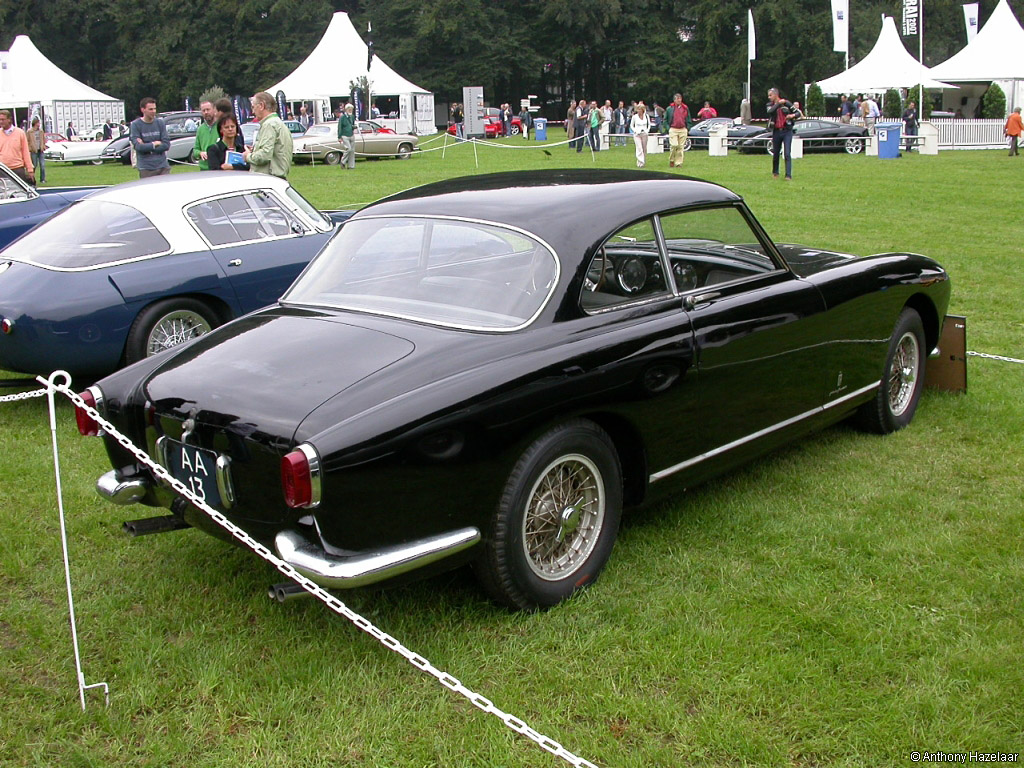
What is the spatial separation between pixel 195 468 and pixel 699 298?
2.19 m

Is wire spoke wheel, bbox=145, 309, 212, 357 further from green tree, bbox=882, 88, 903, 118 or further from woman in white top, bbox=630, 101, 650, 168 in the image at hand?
green tree, bbox=882, 88, 903, 118

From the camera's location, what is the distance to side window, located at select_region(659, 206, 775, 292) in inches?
178

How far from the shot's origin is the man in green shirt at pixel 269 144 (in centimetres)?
999

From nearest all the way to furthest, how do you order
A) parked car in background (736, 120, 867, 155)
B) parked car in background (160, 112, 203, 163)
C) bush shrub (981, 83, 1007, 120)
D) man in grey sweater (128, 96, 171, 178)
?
man in grey sweater (128, 96, 171, 178), parked car in background (736, 120, 867, 155), parked car in background (160, 112, 203, 163), bush shrub (981, 83, 1007, 120)

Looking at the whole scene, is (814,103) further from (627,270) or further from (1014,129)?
(627,270)

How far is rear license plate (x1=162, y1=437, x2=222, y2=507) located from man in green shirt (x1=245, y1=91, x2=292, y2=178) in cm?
683

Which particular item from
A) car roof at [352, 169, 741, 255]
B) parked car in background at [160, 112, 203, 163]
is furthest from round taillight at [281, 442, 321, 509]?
parked car in background at [160, 112, 203, 163]

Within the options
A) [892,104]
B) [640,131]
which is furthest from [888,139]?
[892,104]

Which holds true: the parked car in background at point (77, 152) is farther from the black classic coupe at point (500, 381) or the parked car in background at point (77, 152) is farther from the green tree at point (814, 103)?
the black classic coupe at point (500, 381)

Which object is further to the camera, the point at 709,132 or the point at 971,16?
the point at 971,16

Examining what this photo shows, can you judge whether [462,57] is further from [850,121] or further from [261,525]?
[261,525]

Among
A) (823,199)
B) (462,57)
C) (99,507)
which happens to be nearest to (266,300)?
(99,507)

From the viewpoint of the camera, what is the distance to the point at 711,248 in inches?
191

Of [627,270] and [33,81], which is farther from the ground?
[33,81]
